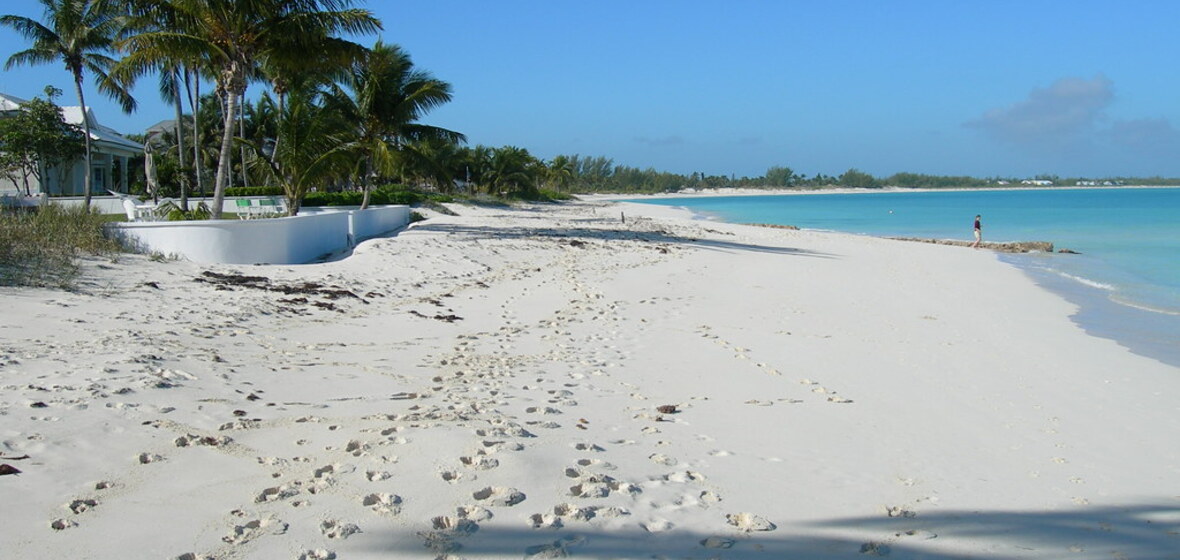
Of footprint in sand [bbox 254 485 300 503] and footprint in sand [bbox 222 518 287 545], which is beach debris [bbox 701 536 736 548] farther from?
footprint in sand [bbox 254 485 300 503]

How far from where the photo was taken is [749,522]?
3.79m

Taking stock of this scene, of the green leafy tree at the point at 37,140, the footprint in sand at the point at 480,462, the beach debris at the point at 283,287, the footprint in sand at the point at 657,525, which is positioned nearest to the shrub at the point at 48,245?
the beach debris at the point at 283,287

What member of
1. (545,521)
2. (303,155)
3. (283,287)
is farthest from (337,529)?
(303,155)

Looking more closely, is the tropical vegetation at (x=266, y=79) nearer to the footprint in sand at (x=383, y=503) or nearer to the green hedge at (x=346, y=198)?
the green hedge at (x=346, y=198)

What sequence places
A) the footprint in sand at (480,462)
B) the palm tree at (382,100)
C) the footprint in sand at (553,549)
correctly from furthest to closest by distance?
the palm tree at (382,100) → the footprint in sand at (480,462) → the footprint in sand at (553,549)

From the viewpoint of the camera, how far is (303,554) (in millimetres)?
3244

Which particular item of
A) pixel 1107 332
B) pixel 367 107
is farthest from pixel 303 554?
pixel 367 107

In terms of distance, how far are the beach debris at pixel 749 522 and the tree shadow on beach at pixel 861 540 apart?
0.05m

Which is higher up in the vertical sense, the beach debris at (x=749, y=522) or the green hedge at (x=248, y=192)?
the green hedge at (x=248, y=192)

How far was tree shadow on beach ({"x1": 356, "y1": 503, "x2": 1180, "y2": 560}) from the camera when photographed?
3.42 m

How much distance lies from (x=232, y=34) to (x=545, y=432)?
13653mm

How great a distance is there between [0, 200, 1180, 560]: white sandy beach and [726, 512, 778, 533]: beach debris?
0.01 m

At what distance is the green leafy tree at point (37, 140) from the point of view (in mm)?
26547

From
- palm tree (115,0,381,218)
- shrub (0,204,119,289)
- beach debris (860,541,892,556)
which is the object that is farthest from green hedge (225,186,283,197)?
beach debris (860,541,892,556)
